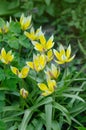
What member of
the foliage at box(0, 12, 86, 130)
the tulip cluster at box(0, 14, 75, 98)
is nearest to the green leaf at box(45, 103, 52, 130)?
the foliage at box(0, 12, 86, 130)

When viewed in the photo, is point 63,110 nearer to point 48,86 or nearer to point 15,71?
point 48,86

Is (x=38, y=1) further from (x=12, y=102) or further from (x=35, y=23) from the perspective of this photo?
(x=12, y=102)

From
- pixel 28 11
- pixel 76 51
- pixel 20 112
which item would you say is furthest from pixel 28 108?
pixel 28 11

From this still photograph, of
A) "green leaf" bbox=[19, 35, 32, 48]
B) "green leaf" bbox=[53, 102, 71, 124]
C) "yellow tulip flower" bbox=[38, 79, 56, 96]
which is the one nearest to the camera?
"yellow tulip flower" bbox=[38, 79, 56, 96]

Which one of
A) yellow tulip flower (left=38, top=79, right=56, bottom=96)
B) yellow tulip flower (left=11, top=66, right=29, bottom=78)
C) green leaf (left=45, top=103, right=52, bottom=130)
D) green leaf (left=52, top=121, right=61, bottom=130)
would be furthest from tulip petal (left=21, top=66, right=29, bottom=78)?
green leaf (left=52, top=121, right=61, bottom=130)

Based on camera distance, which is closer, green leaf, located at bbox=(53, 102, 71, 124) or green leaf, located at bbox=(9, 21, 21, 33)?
green leaf, located at bbox=(53, 102, 71, 124)

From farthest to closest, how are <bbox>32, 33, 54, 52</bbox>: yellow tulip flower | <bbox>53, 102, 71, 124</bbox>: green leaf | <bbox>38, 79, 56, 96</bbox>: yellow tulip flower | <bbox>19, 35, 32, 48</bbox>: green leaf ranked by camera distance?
1. <bbox>19, 35, 32, 48</bbox>: green leaf
2. <bbox>32, 33, 54, 52</bbox>: yellow tulip flower
3. <bbox>53, 102, 71, 124</bbox>: green leaf
4. <bbox>38, 79, 56, 96</bbox>: yellow tulip flower

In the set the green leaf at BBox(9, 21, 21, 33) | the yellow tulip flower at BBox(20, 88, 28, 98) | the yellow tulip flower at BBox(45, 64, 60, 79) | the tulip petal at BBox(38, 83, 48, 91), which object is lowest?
the yellow tulip flower at BBox(20, 88, 28, 98)

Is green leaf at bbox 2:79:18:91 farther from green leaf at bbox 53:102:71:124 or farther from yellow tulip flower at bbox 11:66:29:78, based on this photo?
green leaf at bbox 53:102:71:124

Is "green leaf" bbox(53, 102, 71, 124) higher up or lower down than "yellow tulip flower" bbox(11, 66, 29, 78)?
lower down
